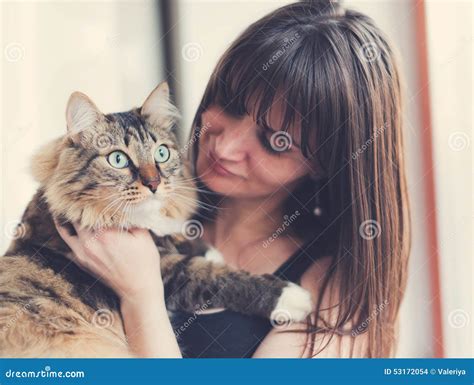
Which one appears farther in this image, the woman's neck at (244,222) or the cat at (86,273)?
the woman's neck at (244,222)

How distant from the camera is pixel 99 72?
1463 millimetres

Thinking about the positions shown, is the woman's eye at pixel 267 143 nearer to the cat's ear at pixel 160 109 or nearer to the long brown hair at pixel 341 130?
the long brown hair at pixel 341 130

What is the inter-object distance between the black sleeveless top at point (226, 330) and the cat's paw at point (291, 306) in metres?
0.03

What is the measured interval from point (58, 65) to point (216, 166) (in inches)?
20.4

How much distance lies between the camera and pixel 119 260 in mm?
1338

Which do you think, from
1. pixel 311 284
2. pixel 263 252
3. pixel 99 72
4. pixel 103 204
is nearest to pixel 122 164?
pixel 103 204

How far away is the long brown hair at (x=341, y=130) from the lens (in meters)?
1.34

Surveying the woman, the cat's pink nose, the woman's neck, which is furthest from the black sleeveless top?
the cat's pink nose

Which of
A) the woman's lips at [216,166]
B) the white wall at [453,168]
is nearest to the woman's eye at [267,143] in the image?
the woman's lips at [216,166]

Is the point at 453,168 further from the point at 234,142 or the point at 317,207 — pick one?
the point at 234,142

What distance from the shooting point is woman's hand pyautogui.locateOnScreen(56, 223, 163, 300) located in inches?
52.4

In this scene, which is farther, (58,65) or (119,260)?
(58,65)

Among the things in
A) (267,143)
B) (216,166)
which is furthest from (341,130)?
(216,166)

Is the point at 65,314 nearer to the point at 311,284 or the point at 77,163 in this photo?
the point at 77,163
